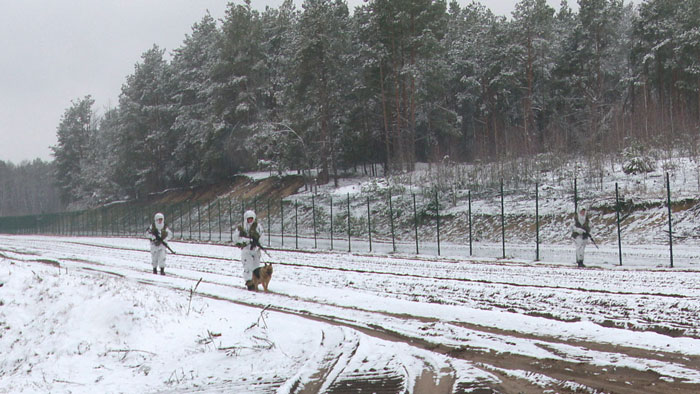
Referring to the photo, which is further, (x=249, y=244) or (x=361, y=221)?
(x=361, y=221)

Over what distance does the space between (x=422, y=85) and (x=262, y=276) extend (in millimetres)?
33794

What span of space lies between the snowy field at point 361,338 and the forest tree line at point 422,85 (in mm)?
27352

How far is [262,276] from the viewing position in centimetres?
1570

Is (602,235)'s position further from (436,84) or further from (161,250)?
(436,84)

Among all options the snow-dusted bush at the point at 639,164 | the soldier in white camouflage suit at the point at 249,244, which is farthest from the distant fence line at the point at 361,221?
the soldier in white camouflage suit at the point at 249,244

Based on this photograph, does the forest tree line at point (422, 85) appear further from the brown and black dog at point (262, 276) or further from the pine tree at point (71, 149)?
the pine tree at point (71, 149)

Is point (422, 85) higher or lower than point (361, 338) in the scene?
higher

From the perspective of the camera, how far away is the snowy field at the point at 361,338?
7203mm

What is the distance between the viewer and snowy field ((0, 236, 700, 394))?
23.6 ft

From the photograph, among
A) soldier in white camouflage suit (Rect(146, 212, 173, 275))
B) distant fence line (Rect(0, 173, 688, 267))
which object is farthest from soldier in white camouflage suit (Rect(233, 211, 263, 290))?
distant fence line (Rect(0, 173, 688, 267))

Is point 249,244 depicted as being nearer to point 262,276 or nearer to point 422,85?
point 262,276

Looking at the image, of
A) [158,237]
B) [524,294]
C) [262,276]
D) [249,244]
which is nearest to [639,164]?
[524,294]

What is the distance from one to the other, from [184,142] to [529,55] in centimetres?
3772

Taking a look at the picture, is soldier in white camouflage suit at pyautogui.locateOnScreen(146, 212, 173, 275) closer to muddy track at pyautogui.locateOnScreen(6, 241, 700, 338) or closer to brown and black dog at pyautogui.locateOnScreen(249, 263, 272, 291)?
muddy track at pyautogui.locateOnScreen(6, 241, 700, 338)
